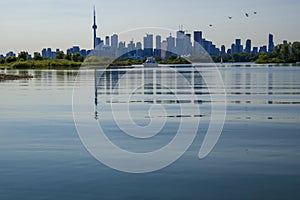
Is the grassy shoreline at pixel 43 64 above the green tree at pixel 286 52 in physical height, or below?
below

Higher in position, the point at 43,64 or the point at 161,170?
the point at 43,64

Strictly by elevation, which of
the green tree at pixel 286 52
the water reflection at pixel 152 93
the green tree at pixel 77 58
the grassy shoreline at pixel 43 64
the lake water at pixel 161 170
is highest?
the green tree at pixel 286 52

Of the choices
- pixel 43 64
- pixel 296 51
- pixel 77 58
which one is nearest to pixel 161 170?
pixel 77 58

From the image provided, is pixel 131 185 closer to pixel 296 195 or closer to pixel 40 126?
pixel 296 195

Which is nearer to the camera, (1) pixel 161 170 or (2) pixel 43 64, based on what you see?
(1) pixel 161 170

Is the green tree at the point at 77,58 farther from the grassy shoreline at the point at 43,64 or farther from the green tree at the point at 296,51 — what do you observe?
the green tree at the point at 296,51

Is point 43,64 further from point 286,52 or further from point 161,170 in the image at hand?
point 161,170

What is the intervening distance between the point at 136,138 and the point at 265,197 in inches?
347

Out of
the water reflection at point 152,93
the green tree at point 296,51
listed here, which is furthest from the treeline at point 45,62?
the water reflection at point 152,93

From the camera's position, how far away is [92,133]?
20469 millimetres

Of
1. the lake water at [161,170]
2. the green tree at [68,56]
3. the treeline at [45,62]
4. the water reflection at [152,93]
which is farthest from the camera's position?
the green tree at [68,56]

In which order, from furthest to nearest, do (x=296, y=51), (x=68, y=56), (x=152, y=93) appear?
(x=68, y=56) → (x=296, y=51) → (x=152, y=93)

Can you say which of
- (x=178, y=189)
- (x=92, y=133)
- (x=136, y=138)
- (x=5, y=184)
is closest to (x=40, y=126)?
(x=92, y=133)

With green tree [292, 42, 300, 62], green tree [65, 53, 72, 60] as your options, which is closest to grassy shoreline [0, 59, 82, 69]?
green tree [65, 53, 72, 60]
